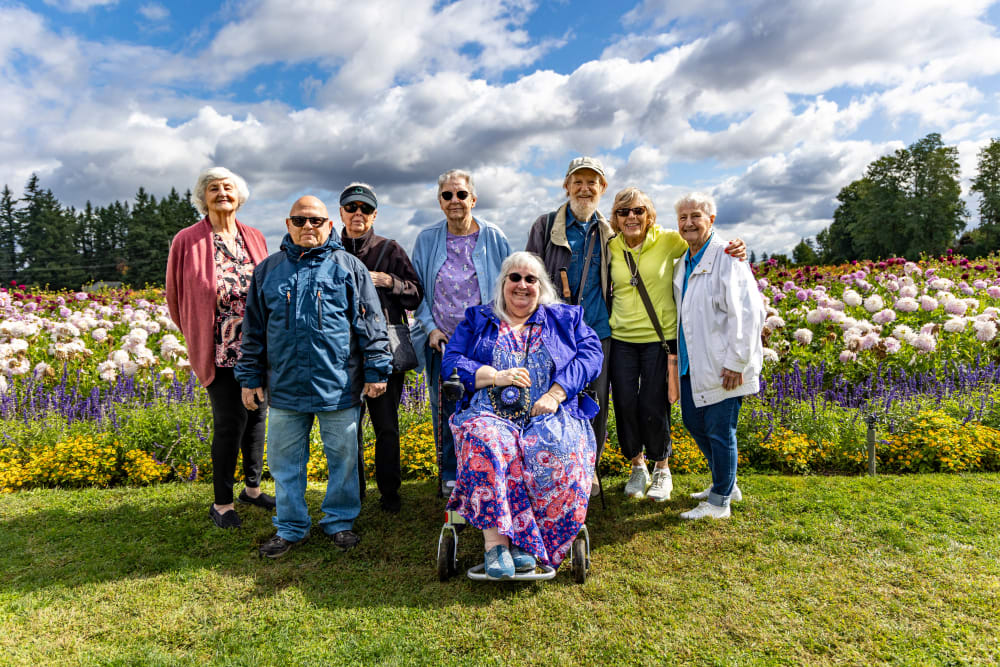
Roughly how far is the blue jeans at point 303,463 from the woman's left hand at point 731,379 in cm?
231

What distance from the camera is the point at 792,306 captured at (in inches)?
326

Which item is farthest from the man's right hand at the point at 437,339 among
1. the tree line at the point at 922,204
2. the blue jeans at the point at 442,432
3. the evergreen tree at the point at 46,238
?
the evergreen tree at the point at 46,238

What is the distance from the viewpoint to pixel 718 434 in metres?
3.76

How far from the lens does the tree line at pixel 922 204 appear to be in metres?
40.9

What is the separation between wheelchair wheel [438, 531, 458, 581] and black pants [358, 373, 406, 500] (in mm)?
1094

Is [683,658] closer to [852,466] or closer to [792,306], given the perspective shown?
[852,466]

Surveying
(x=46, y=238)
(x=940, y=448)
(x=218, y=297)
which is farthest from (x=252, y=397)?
(x=46, y=238)

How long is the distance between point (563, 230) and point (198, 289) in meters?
2.41

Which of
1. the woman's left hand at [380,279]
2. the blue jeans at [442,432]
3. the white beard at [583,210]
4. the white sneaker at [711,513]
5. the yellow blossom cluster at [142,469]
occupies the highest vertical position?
the white beard at [583,210]

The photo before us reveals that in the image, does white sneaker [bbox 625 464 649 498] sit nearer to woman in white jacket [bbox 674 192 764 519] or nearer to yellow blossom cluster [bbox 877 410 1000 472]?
woman in white jacket [bbox 674 192 764 519]

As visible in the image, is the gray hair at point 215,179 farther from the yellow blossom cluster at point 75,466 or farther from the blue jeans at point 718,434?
the blue jeans at point 718,434

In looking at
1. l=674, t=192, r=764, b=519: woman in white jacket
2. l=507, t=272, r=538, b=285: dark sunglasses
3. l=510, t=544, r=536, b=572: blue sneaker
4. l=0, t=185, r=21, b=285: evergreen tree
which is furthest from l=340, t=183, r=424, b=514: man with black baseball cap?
l=0, t=185, r=21, b=285: evergreen tree

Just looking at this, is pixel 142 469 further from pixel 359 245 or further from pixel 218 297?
pixel 359 245

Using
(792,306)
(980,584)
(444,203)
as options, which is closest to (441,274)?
(444,203)
